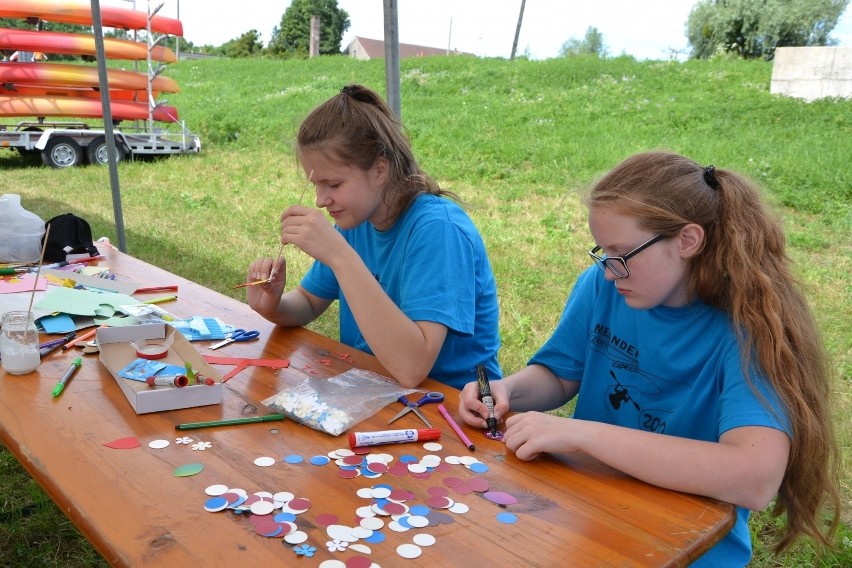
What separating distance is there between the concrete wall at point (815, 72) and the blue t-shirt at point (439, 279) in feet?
31.4

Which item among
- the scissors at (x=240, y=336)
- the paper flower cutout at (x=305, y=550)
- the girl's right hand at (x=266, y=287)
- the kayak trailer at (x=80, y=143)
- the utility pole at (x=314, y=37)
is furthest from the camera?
the utility pole at (x=314, y=37)

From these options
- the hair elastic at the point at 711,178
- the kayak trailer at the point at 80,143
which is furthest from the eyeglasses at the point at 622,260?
the kayak trailer at the point at 80,143

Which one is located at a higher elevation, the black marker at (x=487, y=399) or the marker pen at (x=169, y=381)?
the marker pen at (x=169, y=381)

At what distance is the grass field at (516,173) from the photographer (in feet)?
12.6

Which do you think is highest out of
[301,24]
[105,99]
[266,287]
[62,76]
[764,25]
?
[301,24]

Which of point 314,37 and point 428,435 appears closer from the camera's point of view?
point 428,435

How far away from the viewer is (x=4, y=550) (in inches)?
92.8

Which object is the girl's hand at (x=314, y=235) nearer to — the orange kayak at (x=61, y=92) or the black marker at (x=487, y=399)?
the black marker at (x=487, y=399)

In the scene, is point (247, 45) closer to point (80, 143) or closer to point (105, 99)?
point (80, 143)

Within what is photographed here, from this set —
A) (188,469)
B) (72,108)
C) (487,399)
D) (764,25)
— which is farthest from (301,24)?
(188,469)

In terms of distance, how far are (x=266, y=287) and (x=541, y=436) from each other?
37.1 inches

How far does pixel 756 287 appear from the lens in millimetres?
1317

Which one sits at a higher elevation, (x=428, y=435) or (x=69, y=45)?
(x=69, y=45)

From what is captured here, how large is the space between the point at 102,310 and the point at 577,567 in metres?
1.49
